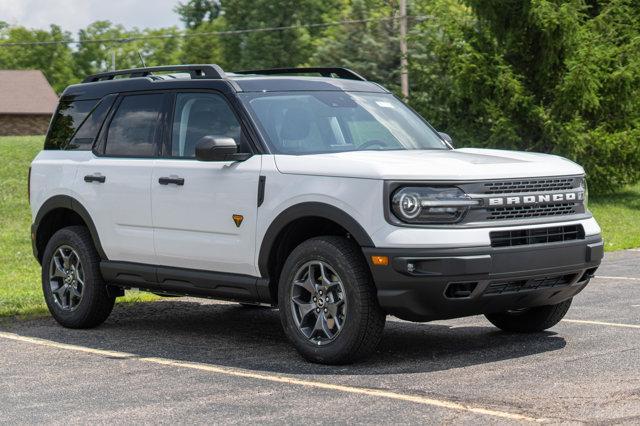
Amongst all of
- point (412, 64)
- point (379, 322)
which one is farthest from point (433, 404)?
point (412, 64)

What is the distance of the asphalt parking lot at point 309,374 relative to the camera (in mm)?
6477

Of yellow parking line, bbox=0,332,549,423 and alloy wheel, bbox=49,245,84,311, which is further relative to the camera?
alloy wheel, bbox=49,245,84,311

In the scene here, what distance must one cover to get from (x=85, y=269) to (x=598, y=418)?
5.00m

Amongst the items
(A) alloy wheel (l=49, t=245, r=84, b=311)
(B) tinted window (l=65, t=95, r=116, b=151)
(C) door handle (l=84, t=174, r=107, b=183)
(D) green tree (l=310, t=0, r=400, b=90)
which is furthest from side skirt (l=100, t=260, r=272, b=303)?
(D) green tree (l=310, t=0, r=400, b=90)

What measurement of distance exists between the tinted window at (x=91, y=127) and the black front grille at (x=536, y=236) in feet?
12.5

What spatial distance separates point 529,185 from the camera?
8.00 m

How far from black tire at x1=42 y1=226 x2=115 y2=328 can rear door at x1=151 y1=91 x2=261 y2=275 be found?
88 cm

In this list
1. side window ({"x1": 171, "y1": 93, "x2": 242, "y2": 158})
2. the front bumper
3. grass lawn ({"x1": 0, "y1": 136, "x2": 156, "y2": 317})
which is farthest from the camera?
grass lawn ({"x1": 0, "y1": 136, "x2": 156, "y2": 317})

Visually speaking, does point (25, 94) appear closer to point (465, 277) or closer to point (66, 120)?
point (66, 120)

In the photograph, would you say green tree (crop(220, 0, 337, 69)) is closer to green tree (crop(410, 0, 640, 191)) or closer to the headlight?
green tree (crop(410, 0, 640, 191))

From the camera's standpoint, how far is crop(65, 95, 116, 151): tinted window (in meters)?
10.0

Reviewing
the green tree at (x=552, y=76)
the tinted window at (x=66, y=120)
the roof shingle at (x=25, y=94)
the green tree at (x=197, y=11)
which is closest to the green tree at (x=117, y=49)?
the green tree at (x=197, y=11)

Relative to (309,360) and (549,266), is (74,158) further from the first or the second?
(549,266)

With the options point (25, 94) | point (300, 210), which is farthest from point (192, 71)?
point (25, 94)
